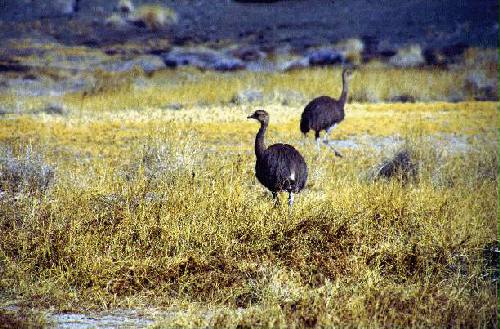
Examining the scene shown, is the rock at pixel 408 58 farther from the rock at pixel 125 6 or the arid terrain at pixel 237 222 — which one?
the rock at pixel 125 6

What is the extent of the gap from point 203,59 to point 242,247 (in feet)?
92.5

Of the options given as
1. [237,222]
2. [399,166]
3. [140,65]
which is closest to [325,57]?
[140,65]

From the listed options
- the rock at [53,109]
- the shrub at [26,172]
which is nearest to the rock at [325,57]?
the rock at [53,109]

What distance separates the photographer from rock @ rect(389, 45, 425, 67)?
34.8m

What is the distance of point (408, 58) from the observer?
36.2 m

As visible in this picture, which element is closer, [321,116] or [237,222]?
[237,222]

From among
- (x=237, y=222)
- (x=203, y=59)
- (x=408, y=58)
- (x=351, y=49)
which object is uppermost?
(x=351, y=49)

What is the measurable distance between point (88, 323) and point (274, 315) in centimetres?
154

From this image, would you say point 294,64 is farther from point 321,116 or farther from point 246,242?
point 246,242

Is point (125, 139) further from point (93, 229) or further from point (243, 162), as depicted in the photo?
point (93, 229)

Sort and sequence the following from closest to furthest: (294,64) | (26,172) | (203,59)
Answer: (26,172)
(294,64)
(203,59)

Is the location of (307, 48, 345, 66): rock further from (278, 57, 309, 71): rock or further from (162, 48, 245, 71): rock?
(162, 48, 245, 71): rock

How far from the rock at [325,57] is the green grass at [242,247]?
81.2 ft

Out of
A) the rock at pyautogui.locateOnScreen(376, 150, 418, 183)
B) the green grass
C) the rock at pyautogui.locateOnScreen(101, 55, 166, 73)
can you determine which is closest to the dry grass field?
the green grass
